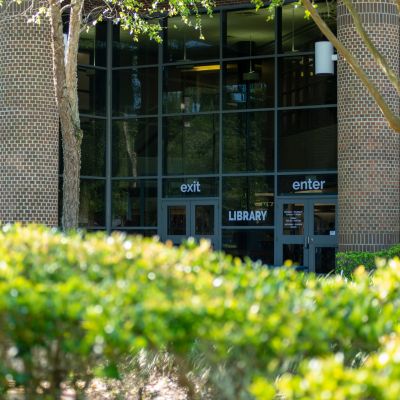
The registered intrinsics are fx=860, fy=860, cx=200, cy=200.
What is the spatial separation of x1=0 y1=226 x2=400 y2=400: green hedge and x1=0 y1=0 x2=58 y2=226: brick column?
584 inches

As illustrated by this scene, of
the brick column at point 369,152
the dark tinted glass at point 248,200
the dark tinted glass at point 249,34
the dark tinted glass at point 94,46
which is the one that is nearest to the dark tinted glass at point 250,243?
the dark tinted glass at point 248,200

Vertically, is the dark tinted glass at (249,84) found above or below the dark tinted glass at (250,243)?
above

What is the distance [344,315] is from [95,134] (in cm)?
2015

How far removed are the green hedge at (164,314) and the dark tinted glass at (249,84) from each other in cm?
1765

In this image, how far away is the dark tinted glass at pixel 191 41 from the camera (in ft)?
79.3

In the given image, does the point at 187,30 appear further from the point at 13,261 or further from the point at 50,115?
the point at 13,261

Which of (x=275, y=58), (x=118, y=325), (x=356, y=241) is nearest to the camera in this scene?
Result: (x=118, y=325)

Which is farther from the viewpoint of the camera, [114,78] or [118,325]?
[114,78]

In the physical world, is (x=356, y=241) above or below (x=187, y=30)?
below

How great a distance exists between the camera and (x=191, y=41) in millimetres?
24438

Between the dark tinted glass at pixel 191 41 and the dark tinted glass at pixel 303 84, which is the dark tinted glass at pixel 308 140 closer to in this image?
the dark tinted glass at pixel 303 84

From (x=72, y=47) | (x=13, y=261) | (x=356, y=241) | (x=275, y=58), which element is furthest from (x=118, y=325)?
(x=275, y=58)

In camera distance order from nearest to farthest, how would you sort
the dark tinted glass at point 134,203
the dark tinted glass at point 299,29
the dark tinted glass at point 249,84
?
the dark tinted glass at point 299,29
the dark tinted glass at point 249,84
the dark tinted glass at point 134,203

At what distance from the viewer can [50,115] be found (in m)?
21.1
